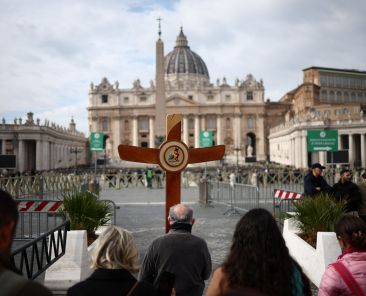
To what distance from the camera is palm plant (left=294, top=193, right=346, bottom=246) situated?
6.68m

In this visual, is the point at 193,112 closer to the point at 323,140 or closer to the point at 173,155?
the point at 323,140

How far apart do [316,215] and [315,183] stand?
187 centimetres

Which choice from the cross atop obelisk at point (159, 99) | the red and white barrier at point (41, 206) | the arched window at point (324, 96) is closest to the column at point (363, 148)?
the cross atop obelisk at point (159, 99)

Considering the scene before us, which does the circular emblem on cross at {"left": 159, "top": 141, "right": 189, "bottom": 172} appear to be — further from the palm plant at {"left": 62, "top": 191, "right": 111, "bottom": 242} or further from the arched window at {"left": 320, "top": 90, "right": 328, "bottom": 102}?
the arched window at {"left": 320, "top": 90, "right": 328, "bottom": 102}

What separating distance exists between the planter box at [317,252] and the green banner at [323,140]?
481 inches

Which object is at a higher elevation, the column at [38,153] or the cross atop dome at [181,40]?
the cross atop dome at [181,40]

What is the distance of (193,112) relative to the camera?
285 ft

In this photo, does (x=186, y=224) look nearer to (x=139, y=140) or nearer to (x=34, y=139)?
(x=34, y=139)

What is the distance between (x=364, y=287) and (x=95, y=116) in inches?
3512

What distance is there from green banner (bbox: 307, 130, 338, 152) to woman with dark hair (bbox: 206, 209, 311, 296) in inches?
672

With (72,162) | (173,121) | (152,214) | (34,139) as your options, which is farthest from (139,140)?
(173,121)

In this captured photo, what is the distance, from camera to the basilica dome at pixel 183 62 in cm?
10612

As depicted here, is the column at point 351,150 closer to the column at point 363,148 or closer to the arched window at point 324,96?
the column at point 363,148

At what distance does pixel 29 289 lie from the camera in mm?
1859
